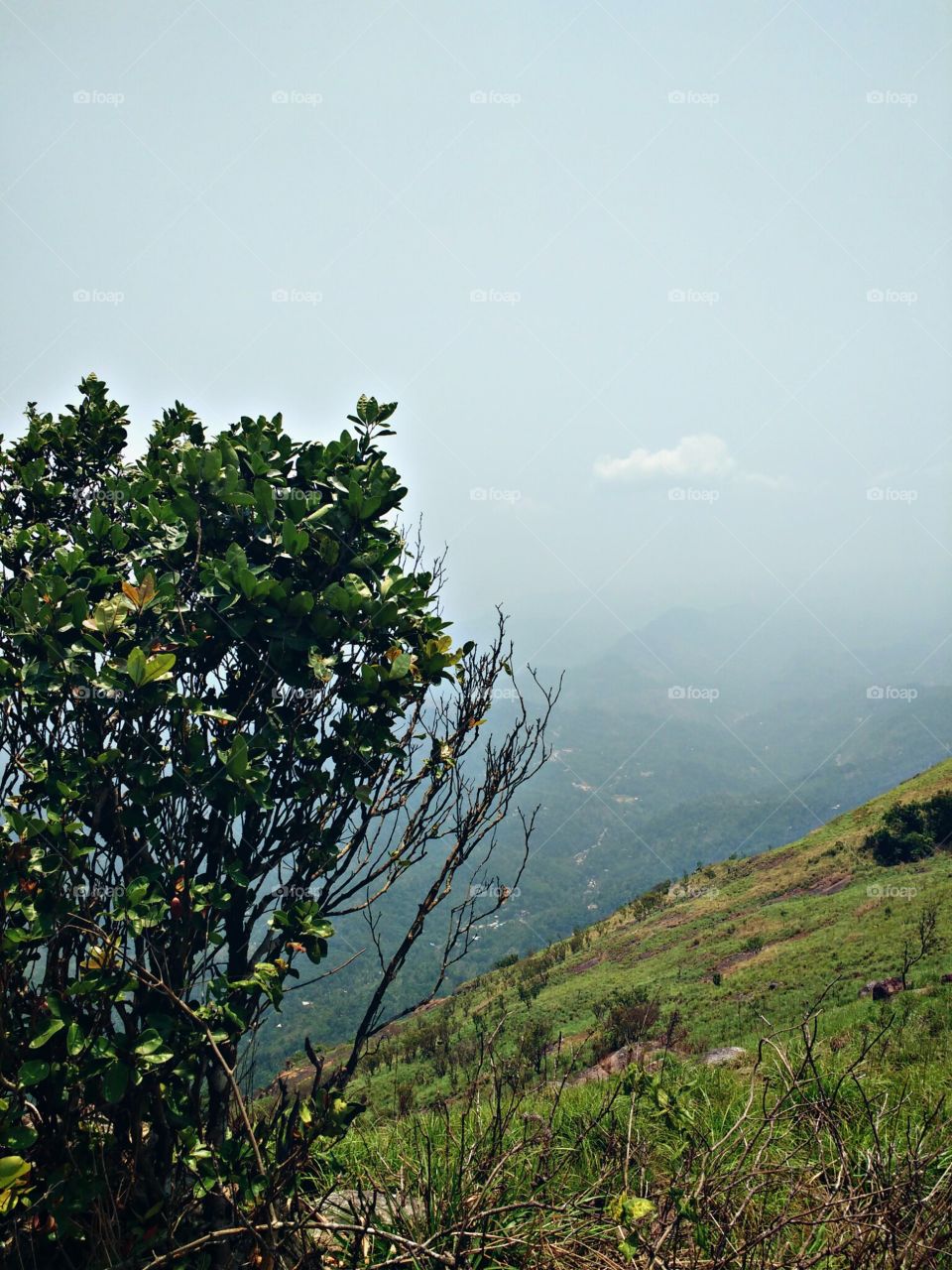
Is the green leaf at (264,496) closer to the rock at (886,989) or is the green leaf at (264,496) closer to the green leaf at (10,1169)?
the green leaf at (10,1169)

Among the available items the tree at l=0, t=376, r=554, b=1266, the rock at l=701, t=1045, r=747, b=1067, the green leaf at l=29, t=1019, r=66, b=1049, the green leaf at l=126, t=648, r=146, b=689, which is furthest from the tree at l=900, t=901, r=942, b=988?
the green leaf at l=126, t=648, r=146, b=689

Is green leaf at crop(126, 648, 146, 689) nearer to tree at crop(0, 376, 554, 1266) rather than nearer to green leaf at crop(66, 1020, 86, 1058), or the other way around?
tree at crop(0, 376, 554, 1266)

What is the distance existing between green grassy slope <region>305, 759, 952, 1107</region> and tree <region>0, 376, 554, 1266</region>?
11.2 feet

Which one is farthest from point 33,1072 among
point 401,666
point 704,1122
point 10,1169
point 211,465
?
point 704,1122

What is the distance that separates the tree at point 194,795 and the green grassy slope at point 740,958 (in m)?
3.42

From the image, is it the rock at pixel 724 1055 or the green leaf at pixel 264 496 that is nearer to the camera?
the green leaf at pixel 264 496

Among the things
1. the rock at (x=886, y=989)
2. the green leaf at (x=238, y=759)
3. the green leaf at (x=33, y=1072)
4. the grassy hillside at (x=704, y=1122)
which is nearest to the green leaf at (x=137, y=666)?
the green leaf at (x=238, y=759)

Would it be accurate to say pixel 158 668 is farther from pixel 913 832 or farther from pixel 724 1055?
pixel 913 832

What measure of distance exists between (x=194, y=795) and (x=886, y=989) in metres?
16.1

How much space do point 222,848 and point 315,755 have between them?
0.73 metres

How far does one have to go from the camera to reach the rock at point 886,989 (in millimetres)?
14201

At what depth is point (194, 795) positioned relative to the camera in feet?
12.2

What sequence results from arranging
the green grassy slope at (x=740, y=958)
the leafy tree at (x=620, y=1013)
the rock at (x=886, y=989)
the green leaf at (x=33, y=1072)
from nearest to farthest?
the green leaf at (x=33, y=1072)
the rock at (x=886, y=989)
the leafy tree at (x=620, y=1013)
the green grassy slope at (x=740, y=958)

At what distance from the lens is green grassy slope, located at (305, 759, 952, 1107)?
18219 mm
